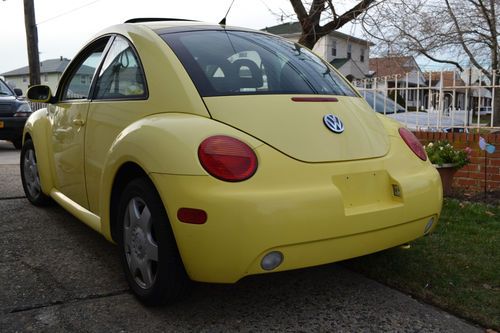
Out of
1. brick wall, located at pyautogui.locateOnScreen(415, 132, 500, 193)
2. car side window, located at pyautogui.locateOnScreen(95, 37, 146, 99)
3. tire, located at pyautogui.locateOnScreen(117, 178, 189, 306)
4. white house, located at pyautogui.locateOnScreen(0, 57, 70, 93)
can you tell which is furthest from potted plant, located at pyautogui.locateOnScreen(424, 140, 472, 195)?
white house, located at pyautogui.locateOnScreen(0, 57, 70, 93)

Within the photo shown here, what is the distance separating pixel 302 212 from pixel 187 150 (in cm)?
60

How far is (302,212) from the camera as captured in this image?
7.58 feet

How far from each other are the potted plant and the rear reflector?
12.1 feet

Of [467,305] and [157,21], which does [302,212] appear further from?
[157,21]

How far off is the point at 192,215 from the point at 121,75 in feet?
4.43

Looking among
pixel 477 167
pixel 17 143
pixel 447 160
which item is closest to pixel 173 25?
pixel 447 160

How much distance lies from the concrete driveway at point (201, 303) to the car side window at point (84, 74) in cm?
118

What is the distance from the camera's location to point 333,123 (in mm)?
2703

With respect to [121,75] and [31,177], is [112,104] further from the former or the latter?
[31,177]

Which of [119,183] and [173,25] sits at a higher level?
[173,25]

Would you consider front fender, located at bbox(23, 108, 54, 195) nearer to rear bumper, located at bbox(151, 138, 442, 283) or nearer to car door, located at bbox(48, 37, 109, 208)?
car door, located at bbox(48, 37, 109, 208)

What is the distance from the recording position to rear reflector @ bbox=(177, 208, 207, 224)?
2270 mm

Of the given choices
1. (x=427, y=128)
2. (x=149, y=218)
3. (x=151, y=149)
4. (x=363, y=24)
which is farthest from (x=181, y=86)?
(x=363, y=24)

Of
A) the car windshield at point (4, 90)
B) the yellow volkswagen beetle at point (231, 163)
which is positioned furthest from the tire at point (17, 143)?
the yellow volkswagen beetle at point (231, 163)
